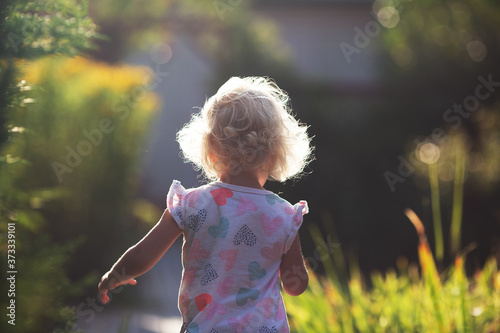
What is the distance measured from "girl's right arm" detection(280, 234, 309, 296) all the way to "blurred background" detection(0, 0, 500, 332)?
0.99 metres

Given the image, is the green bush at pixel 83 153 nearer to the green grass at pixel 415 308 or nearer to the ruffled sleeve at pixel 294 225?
the green grass at pixel 415 308

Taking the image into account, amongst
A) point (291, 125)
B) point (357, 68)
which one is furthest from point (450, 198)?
point (357, 68)

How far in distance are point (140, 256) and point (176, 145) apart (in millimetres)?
10458

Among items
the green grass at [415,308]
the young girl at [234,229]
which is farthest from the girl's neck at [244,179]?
the green grass at [415,308]

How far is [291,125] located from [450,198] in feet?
18.6

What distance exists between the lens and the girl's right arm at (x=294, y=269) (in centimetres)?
221

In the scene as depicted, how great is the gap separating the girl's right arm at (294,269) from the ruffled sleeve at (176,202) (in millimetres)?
409

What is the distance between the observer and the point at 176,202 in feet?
6.97

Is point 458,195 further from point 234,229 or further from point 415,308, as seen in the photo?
point 234,229

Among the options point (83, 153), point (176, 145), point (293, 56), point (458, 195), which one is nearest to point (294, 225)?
point (458, 195)

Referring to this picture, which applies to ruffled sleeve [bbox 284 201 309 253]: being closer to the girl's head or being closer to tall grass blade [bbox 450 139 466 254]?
the girl's head

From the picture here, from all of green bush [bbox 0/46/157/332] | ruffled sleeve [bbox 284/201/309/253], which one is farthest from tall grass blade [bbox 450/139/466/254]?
green bush [bbox 0/46/157/332]

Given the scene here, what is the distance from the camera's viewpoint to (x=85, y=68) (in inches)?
242

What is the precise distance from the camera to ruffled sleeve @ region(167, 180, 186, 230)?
209 centimetres
